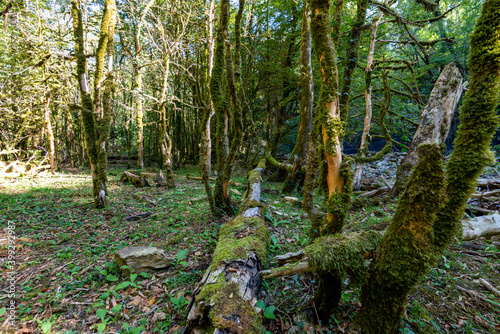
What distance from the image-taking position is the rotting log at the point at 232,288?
191 cm

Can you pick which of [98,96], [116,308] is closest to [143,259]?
[116,308]

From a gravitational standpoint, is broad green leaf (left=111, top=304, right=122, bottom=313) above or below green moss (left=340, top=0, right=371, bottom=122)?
below

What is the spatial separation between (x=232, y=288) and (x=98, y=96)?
21.7ft

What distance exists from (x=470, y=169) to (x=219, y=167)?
4.41 m

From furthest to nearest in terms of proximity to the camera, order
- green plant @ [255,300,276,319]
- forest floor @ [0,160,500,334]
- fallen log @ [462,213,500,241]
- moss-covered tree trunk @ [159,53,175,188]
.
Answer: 1. moss-covered tree trunk @ [159,53,175,188]
2. fallen log @ [462,213,500,241]
3. forest floor @ [0,160,500,334]
4. green plant @ [255,300,276,319]

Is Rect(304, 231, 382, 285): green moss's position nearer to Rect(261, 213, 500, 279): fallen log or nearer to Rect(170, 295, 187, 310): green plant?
Rect(261, 213, 500, 279): fallen log

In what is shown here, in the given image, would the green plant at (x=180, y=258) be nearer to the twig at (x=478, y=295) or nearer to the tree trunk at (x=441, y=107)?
the twig at (x=478, y=295)

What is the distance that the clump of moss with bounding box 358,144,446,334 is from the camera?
1681mm

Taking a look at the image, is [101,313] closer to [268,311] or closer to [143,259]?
[143,259]

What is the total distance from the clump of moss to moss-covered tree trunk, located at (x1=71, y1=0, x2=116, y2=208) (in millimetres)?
6966

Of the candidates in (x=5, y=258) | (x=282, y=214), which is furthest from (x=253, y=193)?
(x=5, y=258)

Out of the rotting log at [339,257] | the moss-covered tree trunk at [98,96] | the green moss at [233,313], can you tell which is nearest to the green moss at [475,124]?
the rotting log at [339,257]

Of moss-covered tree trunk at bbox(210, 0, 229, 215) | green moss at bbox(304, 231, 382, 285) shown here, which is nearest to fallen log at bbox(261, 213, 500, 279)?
green moss at bbox(304, 231, 382, 285)

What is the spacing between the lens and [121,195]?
782 centimetres
